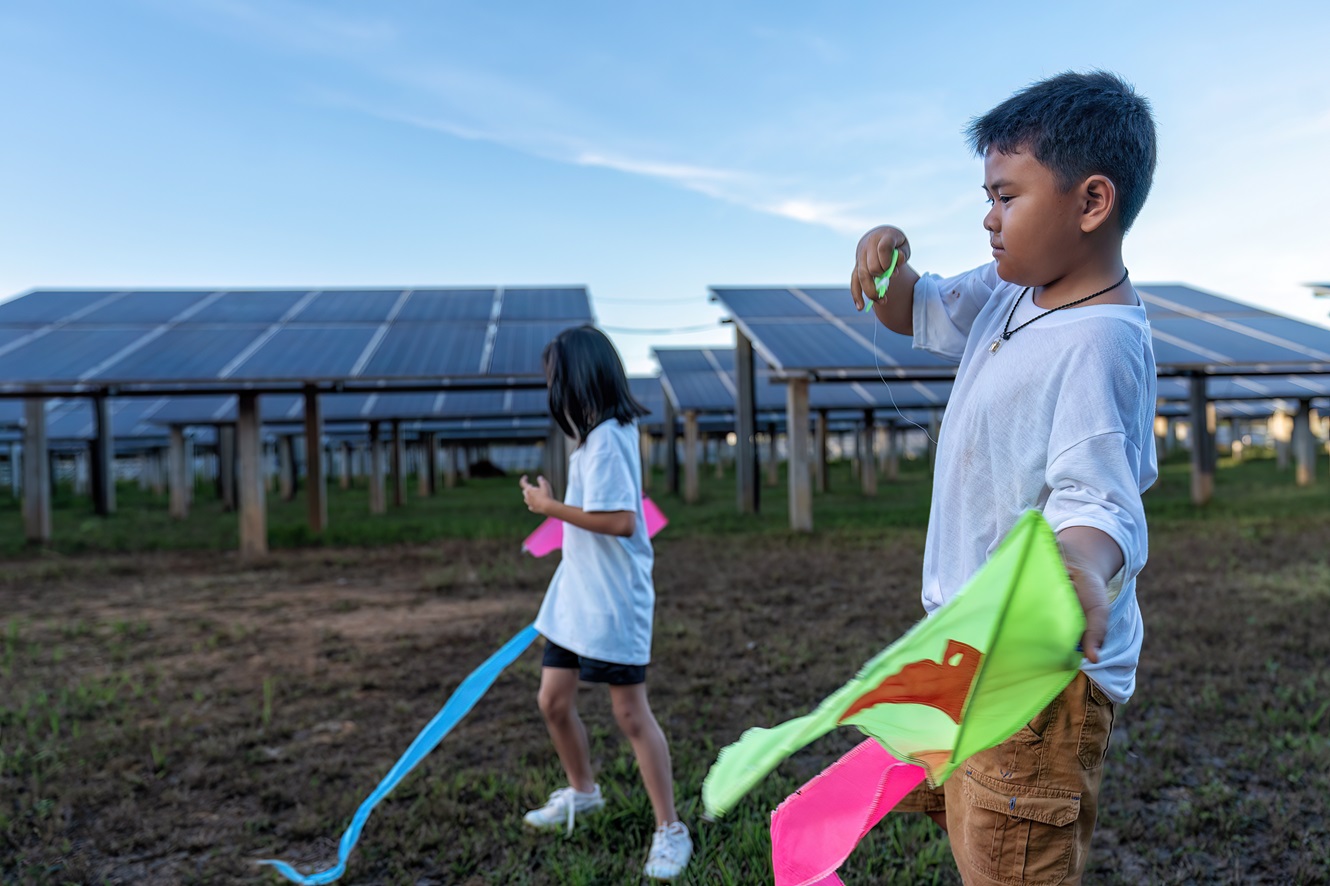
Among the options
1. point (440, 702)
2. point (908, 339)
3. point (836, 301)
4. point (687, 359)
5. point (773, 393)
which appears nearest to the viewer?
point (440, 702)

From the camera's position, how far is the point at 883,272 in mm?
1431

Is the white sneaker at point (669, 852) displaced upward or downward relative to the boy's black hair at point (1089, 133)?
downward

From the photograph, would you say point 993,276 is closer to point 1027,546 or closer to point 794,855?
point 1027,546

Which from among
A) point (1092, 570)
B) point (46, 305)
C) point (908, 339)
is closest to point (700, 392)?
point (908, 339)

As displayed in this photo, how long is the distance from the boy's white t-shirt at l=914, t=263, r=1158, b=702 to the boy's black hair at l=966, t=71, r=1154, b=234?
0.56ft

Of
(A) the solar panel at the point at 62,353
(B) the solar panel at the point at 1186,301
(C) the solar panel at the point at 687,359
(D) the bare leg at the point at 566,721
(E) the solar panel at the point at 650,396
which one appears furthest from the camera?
(E) the solar panel at the point at 650,396

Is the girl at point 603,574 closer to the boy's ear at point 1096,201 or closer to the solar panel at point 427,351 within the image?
the boy's ear at point 1096,201

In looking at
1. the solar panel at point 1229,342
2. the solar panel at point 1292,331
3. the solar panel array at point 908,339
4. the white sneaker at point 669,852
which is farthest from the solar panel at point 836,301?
the white sneaker at point 669,852

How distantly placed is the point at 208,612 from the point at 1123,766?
5639mm

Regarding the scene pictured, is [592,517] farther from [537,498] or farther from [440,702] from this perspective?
[440,702]

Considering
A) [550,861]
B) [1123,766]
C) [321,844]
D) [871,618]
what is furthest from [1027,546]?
[871,618]

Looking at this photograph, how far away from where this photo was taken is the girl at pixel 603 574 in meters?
2.43

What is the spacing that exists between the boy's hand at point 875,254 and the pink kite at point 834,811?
691mm

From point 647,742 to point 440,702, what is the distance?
190 centimetres
